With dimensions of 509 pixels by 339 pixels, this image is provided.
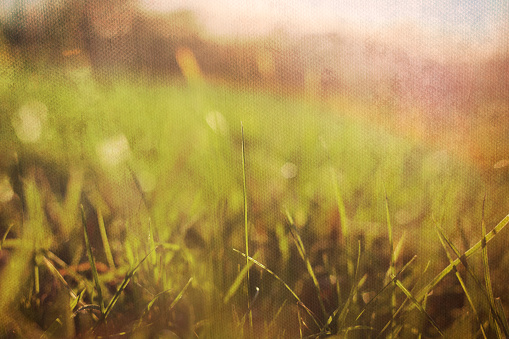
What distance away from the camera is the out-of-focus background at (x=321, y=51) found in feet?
1.66

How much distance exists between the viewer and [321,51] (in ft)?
1.71

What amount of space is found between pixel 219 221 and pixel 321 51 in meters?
0.31

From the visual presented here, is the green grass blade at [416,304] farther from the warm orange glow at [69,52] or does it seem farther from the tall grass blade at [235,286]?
the warm orange glow at [69,52]

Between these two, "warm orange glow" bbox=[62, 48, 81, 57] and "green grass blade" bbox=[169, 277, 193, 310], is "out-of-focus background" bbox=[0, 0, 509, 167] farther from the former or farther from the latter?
"green grass blade" bbox=[169, 277, 193, 310]

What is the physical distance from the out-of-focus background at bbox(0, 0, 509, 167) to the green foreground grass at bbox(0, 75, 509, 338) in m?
0.03

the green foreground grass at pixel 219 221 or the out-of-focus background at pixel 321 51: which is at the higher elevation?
the out-of-focus background at pixel 321 51

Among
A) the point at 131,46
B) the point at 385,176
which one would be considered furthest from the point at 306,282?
the point at 131,46

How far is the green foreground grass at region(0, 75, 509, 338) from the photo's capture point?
0.45m

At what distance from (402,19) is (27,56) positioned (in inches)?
23.2

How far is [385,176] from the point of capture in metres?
0.57

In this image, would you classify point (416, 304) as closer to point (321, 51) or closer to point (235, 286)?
point (235, 286)

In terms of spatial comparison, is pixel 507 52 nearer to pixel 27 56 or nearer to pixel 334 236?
pixel 334 236

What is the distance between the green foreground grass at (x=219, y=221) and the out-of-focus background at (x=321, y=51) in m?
0.03

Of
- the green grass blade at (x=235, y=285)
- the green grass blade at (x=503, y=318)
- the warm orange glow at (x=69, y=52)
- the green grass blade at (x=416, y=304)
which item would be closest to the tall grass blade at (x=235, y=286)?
the green grass blade at (x=235, y=285)
